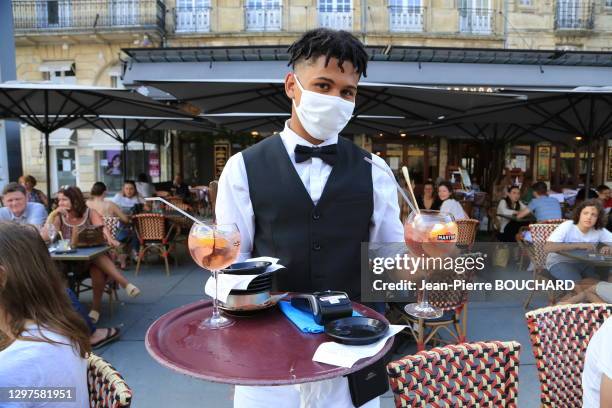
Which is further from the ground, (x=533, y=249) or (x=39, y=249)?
(x=39, y=249)

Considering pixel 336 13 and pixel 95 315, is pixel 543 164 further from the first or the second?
pixel 95 315

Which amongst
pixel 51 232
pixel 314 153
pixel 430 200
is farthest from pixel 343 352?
pixel 430 200

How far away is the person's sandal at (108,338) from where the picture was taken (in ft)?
11.7

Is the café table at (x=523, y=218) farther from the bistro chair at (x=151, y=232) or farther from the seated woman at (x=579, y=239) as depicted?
the bistro chair at (x=151, y=232)

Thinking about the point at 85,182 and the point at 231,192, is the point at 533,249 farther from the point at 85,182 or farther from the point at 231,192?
the point at 85,182

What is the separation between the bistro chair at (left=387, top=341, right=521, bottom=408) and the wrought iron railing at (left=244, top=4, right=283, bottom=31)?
1494 cm

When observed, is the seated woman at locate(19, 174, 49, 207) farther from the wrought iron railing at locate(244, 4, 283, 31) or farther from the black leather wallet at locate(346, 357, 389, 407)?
the wrought iron railing at locate(244, 4, 283, 31)

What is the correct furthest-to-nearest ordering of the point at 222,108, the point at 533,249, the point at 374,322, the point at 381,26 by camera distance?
the point at 381,26 → the point at 222,108 → the point at 533,249 → the point at 374,322

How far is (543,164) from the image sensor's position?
15625 millimetres

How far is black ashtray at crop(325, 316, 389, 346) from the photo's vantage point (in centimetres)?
102

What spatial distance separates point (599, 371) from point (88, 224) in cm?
449

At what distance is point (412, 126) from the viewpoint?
8875mm

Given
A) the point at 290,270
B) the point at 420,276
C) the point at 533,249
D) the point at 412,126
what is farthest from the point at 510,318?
the point at 412,126

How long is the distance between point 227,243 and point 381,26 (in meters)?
15.4
